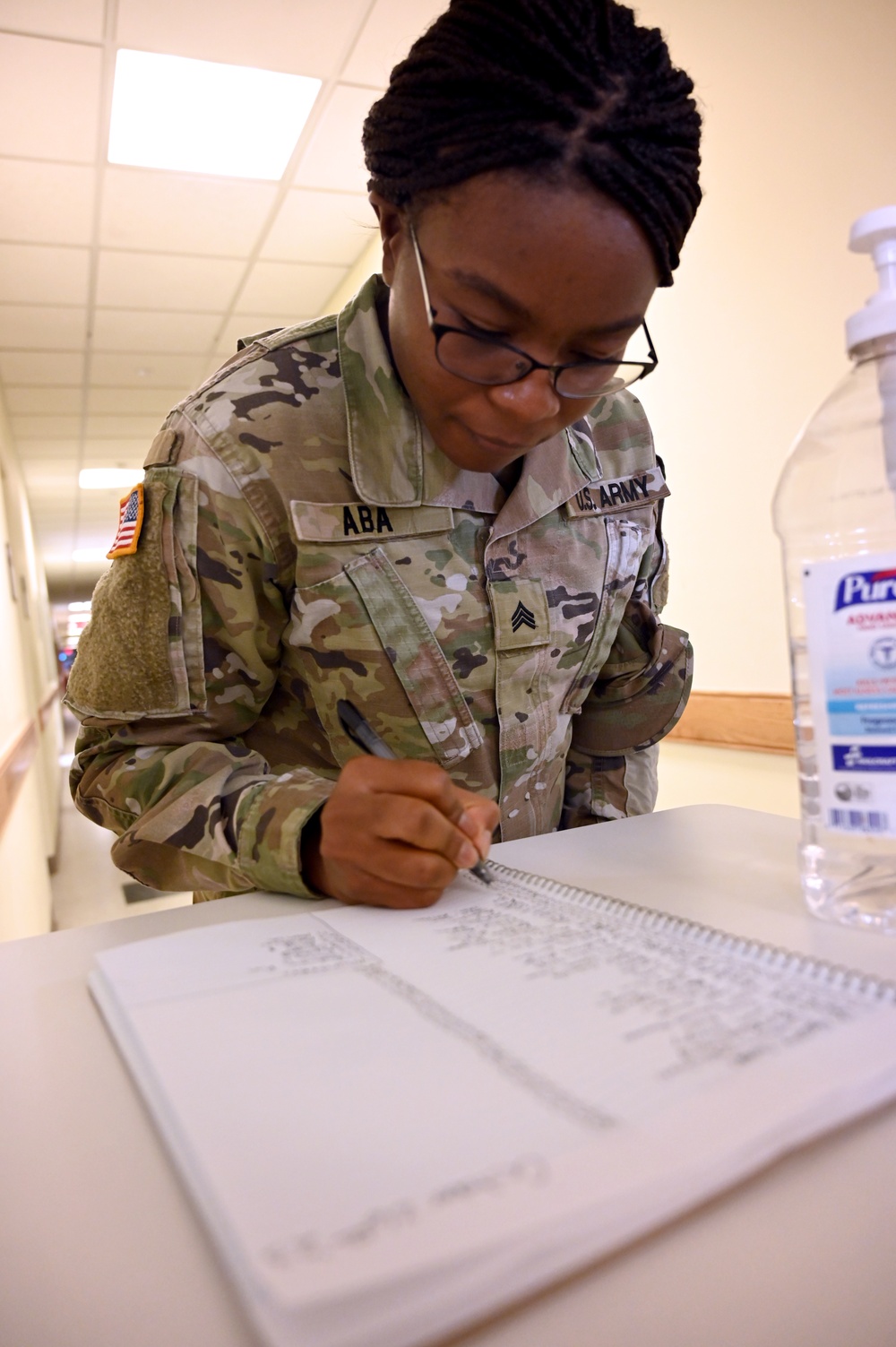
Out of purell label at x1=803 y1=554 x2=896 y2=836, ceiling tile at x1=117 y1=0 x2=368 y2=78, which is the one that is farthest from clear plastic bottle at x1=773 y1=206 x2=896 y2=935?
ceiling tile at x1=117 y1=0 x2=368 y2=78

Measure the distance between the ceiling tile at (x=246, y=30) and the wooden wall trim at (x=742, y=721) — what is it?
81.4 inches

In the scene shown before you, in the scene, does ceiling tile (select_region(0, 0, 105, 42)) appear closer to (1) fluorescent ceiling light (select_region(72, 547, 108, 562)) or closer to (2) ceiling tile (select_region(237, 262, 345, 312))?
(2) ceiling tile (select_region(237, 262, 345, 312))

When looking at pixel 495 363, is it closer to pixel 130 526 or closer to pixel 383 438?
pixel 383 438

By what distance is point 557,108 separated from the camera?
2.31ft

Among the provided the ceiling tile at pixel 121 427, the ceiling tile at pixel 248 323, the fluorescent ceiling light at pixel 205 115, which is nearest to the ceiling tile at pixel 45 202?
the fluorescent ceiling light at pixel 205 115

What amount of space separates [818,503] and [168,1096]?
0.65 m

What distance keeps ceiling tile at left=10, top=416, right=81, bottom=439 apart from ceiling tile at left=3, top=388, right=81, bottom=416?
0.11 metres

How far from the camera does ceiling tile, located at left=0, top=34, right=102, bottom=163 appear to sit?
7.95ft

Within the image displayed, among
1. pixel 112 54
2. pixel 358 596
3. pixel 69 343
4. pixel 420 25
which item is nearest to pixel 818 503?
pixel 358 596

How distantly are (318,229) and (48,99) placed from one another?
1.20 metres

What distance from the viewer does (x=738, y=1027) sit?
1.38ft

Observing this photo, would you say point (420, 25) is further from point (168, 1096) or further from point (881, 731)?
point (168, 1096)

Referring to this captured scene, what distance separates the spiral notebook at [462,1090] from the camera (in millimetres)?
284

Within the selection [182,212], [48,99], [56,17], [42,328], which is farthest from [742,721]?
[42,328]
